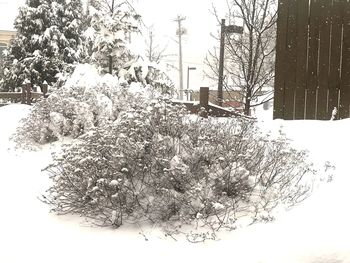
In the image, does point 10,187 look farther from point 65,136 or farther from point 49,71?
point 49,71

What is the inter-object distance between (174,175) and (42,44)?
20264 millimetres

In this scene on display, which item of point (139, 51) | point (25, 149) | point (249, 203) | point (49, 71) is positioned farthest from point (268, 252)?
point (49, 71)

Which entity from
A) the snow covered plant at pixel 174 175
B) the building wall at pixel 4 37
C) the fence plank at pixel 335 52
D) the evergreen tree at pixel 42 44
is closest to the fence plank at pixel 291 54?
the fence plank at pixel 335 52

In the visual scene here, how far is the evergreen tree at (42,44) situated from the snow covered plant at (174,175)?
18.5m

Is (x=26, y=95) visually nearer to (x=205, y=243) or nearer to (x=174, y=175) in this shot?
(x=174, y=175)

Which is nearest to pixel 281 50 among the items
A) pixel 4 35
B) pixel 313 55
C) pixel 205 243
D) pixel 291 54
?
pixel 291 54

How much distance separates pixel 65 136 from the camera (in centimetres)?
998

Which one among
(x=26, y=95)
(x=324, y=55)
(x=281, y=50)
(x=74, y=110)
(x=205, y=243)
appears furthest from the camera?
(x=26, y=95)

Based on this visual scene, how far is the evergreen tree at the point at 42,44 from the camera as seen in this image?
23688mm

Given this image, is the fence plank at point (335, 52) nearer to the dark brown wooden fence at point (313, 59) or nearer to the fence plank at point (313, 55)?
the dark brown wooden fence at point (313, 59)

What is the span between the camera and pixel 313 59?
756 cm

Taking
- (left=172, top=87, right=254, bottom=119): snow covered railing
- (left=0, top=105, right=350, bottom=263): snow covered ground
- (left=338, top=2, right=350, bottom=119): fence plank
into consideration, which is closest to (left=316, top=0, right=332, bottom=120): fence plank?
(left=338, top=2, right=350, bottom=119): fence plank

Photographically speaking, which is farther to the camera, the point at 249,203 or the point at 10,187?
the point at 10,187

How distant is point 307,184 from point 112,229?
2.23 metres
